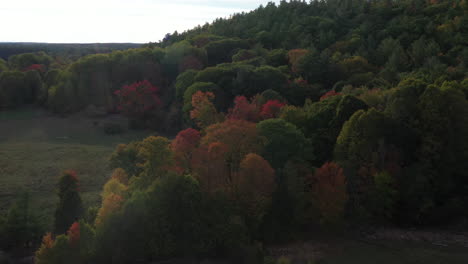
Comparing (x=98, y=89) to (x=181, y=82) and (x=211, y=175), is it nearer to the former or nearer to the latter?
(x=181, y=82)

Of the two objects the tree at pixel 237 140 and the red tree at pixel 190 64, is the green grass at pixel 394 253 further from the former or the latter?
the red tree at pixel 190 64

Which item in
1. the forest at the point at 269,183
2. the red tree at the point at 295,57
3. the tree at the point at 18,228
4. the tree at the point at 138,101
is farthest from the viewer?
the tree at the point at 138,101

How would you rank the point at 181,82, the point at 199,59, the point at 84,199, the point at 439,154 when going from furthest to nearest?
the point at 199,59
the point at 181,82
the point at 84,199
the point at 439,154

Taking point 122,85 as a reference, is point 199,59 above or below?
above

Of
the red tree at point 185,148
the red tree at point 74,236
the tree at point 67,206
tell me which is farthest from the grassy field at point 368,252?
the tree at point 67,206

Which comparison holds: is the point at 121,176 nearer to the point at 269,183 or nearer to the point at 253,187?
the point at 253,187

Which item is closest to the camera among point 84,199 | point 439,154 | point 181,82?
point 439,154

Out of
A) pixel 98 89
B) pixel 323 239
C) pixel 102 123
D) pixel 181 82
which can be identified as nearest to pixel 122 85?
pixel 98 89
